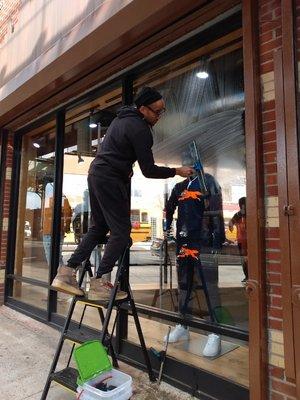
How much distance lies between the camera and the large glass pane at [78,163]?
4594mm

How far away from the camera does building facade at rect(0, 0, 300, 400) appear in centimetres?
214

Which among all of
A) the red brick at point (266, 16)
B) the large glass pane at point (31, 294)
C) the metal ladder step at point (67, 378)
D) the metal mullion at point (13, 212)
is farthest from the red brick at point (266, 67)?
the metal mullion at point (13, 212)

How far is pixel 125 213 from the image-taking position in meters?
2.68

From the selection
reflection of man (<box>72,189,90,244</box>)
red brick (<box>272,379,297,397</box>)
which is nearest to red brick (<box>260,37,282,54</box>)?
red brick (<box>272,379,297,397</box>)

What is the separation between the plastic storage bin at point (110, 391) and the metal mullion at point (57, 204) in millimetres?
2425

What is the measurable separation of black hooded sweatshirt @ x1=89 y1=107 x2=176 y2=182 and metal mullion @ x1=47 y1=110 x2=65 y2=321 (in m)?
2.16

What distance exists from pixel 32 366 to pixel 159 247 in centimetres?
155

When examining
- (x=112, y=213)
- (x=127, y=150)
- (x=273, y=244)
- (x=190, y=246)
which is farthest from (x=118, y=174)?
(x=273, y=244)

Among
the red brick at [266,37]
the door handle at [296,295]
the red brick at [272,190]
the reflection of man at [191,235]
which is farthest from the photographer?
the reflection of man at [191,235]

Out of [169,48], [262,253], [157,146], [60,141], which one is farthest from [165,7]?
[60,141]

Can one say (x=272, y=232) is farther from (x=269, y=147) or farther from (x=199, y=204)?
(x=199, y=204)

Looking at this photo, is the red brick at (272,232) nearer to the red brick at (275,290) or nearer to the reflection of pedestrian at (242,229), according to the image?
the red brick at (275,290)

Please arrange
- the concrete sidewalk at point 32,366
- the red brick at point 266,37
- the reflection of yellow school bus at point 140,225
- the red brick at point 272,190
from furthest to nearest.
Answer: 1. the reflection of yellow school bus at point 140,225
2. the concrete sidewalk at point 32,366
3. the red brick at point 266,37
4. the red brick at point 272,190

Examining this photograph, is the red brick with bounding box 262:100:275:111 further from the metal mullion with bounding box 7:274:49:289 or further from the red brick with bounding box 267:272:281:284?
the metal mullion with bounding box 7:274:49:289
